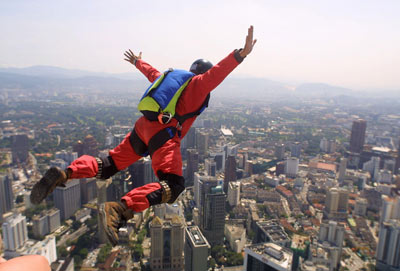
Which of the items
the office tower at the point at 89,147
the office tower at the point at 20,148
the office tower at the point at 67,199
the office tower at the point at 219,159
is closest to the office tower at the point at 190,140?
the office tower at the point at 219,159

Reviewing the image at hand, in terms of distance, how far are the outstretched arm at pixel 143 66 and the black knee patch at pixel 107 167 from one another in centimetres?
43

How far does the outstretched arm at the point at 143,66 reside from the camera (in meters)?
1.32

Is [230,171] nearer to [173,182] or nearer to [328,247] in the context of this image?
[328,247]

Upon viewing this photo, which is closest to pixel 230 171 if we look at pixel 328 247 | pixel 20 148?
pixel 328 247

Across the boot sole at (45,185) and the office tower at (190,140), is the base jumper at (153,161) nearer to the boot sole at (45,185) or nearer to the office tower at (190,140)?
the boot sole at (45,185)

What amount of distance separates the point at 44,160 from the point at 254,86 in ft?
176

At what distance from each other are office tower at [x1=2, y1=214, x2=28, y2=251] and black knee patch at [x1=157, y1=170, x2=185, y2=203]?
7.50 m

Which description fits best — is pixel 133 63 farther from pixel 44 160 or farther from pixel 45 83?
pixel 45 83

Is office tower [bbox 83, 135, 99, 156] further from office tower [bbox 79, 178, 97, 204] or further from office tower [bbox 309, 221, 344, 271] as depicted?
office tower [bbox 309, 221, 344, 271]

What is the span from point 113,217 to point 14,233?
765 centimetres

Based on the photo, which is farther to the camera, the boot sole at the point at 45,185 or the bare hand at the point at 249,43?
the bare hand at the point at 249,43

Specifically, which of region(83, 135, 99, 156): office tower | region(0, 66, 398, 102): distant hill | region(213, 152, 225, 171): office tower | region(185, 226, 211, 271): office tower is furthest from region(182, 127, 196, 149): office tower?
region(0, 66, 398, 102): distant hill

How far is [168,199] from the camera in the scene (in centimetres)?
90

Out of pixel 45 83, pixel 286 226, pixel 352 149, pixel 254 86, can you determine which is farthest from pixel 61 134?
pixel 254 86
